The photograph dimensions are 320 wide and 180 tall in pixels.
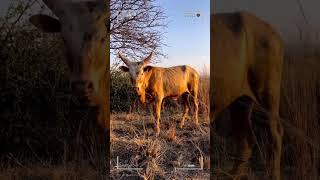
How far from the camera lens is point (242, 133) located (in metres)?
4.09

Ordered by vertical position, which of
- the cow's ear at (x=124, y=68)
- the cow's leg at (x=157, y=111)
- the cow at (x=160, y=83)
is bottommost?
the cow's leg at (x=157, y=111)

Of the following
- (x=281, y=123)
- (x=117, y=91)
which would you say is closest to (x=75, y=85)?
(x=117, y=91)

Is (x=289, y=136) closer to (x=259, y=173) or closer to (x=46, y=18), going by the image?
(x=259, y=173)

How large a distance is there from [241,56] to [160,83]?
0.78 m

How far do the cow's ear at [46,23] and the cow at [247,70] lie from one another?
141cm

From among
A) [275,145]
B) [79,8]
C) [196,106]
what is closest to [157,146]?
[196,106]

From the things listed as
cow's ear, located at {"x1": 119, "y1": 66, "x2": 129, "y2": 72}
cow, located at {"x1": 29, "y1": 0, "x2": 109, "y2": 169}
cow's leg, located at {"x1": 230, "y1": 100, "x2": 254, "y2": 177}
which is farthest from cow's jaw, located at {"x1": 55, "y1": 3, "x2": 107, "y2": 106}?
cow's leg, located at {"x1": 230, "y1": 100, "x2": 254, "y2": 177}

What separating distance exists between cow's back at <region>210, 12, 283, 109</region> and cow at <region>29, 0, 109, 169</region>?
99 centimetres

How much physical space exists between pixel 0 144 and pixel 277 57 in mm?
2668

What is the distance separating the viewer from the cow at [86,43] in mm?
4008

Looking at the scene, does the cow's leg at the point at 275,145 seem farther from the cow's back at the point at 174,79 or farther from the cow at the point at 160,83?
the cow's back at the point at 174,79

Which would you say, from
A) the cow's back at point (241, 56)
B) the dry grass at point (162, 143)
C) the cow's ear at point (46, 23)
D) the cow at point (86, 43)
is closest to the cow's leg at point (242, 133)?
the cow's back at point (241, 56)

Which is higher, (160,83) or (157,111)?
(160,83)

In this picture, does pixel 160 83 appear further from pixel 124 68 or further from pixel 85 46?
pixel 85 46
